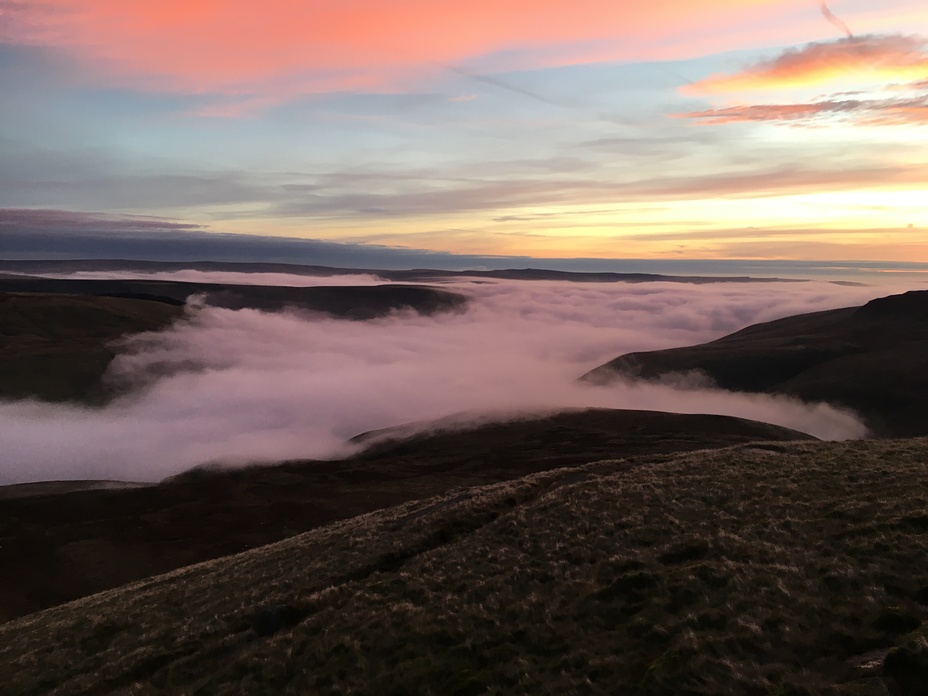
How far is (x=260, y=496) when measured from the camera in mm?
94812

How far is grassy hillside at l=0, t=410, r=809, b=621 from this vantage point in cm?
5918

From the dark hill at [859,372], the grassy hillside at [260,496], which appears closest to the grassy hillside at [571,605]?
the grassy hillside at [260,496]

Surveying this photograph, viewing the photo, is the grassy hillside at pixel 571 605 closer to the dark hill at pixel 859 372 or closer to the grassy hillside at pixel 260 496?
the grassy hillside at pixel 260 496

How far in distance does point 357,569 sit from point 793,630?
16.4 metres

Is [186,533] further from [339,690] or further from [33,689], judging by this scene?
[339,690]

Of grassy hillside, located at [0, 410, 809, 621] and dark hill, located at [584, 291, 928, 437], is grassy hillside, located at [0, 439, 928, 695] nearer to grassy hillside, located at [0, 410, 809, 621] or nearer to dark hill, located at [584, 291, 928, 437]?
grassy hillside, located at [0, 410, 809, 621]

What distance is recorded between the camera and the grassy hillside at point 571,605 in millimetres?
12188

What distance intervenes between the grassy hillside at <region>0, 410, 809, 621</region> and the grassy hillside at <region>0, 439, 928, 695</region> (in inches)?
1351

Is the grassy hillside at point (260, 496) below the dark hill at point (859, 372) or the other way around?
below

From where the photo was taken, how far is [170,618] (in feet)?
73.8

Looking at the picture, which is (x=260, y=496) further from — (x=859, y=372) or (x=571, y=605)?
(x=859, y=372)

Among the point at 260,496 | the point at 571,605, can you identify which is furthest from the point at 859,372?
the point at 571,605

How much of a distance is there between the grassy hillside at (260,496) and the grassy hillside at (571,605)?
113 ft

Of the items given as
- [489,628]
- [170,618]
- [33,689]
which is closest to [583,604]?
[489,628]
